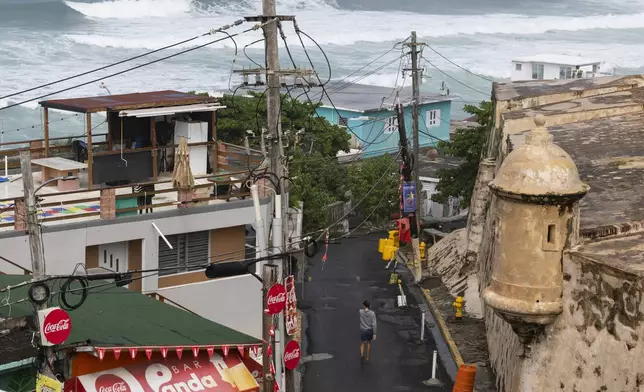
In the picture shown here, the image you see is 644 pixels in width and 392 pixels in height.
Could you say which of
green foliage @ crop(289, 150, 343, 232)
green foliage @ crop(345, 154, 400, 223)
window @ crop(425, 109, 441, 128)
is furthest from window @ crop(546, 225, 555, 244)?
window @ crop(425, 109, 441, 128)

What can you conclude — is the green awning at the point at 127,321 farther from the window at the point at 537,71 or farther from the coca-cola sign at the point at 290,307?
the window at the point at 537,71

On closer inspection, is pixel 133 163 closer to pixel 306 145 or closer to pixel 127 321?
pixel 127 321

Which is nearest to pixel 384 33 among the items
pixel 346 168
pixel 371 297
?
pixel 346 168

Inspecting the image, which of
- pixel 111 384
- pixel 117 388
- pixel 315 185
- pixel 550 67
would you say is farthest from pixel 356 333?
pixel 550 67

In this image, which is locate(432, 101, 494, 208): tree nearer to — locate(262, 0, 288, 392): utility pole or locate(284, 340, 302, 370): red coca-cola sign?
locate(262, 0, 288, 392): utility pole

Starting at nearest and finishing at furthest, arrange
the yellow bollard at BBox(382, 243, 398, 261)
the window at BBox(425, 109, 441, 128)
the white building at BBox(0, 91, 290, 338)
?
the white building at BBox(0, 91, 290, 338)
the yellow bollard at BBox(382, 243, 398, 261)
the window at BBox(425, 109, 441, 128)

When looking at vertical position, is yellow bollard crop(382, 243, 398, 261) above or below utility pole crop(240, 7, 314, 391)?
below
